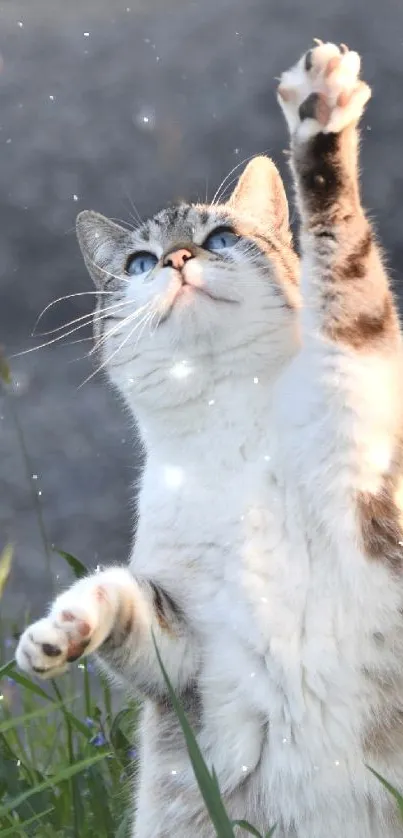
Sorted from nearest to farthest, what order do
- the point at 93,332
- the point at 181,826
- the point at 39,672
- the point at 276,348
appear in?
the point at 39,672, the point at 181,826, the point at 276,348, the point at 93,332

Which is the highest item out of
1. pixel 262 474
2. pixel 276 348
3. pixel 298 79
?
pixel 298 79

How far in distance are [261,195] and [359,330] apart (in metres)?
0.64

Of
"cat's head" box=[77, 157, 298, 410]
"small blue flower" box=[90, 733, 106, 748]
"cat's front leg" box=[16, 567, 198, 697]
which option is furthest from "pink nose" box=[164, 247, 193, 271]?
"small blue flower" box=[90, 733, 106, 748]

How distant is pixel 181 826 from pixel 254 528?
0.46m

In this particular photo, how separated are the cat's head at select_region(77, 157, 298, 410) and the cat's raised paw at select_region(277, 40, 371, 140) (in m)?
0.38

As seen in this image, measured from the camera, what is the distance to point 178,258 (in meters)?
1.74

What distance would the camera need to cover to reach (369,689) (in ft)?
4.65

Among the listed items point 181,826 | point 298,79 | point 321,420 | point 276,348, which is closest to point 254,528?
point 321,420

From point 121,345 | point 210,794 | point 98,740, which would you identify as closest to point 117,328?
point 121,345

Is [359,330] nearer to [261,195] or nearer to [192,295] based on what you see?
[192,295]

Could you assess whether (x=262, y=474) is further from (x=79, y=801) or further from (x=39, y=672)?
(x=79, y=801)

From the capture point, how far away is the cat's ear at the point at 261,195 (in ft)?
6.51

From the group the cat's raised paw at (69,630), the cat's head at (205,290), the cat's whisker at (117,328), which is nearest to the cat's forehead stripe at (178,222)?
the cat's head at (205,290)

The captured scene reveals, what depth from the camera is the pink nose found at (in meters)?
1.73
